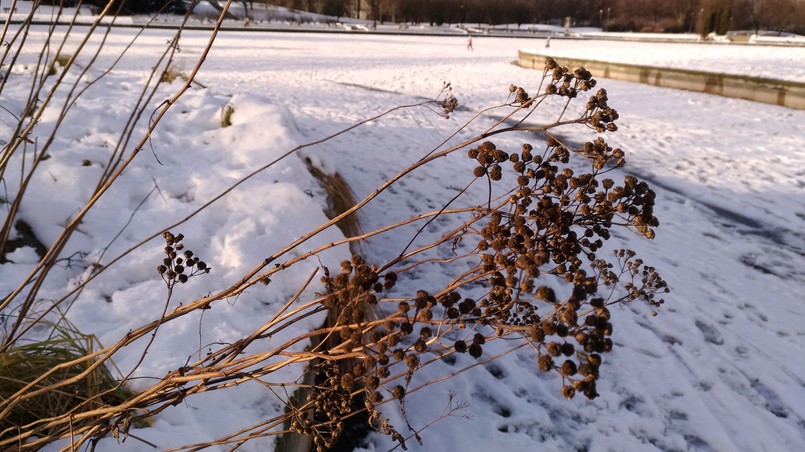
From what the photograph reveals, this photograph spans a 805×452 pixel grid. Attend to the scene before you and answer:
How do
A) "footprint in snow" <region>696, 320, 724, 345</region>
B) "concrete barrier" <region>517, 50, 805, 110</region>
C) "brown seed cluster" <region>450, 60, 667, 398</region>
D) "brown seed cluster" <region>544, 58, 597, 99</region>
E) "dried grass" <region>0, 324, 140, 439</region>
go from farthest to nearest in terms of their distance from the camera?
"concrete barrier" <region>517, 50, 805, 110</region> → "footprint in snow" <region>696, 320, 724, 345</region> → "dried grass" <region>0, 324, 140, 439</region> → "brown seed cluster" <region>544, 58, 597, 99</region> → "brown seed cluster" <region>450, 60, 667, 398</region>

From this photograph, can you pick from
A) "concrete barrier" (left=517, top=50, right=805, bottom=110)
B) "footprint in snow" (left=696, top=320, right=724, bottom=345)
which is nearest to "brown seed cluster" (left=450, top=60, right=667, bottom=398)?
"footprint in snow" (left=696, top=320, right=724, bottom=345)

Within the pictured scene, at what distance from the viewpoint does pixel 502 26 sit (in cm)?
7169

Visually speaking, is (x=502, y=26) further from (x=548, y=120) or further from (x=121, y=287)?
(x=121, y=287)

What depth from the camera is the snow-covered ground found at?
8.37ft

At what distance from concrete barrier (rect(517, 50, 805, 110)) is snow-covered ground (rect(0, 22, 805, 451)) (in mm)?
4416

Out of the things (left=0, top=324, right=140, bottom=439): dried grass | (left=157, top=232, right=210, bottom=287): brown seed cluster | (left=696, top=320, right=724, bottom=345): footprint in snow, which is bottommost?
(left=696, top=320, right=724, bottom=345): footprint in snow

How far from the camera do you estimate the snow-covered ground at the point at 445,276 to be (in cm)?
255

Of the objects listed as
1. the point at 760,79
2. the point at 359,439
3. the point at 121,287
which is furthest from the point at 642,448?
the point at 760,79

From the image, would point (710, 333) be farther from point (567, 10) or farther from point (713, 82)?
point (567, 10)

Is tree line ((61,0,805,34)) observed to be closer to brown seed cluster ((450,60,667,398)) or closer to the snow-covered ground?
the snow-covered ground

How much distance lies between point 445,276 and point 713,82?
11.7 metres

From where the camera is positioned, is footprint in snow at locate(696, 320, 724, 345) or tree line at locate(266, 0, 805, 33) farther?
tree line at locate(266, 0, 805, 33)

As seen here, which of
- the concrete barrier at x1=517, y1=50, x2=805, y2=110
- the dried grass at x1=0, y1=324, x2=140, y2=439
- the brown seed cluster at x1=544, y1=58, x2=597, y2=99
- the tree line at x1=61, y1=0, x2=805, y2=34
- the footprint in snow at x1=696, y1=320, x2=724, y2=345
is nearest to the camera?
the brown seed cluster at x1=544, y1=58, x2=597, y2=99

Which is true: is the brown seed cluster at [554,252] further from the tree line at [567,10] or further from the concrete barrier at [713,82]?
the tree line at [567,10]
